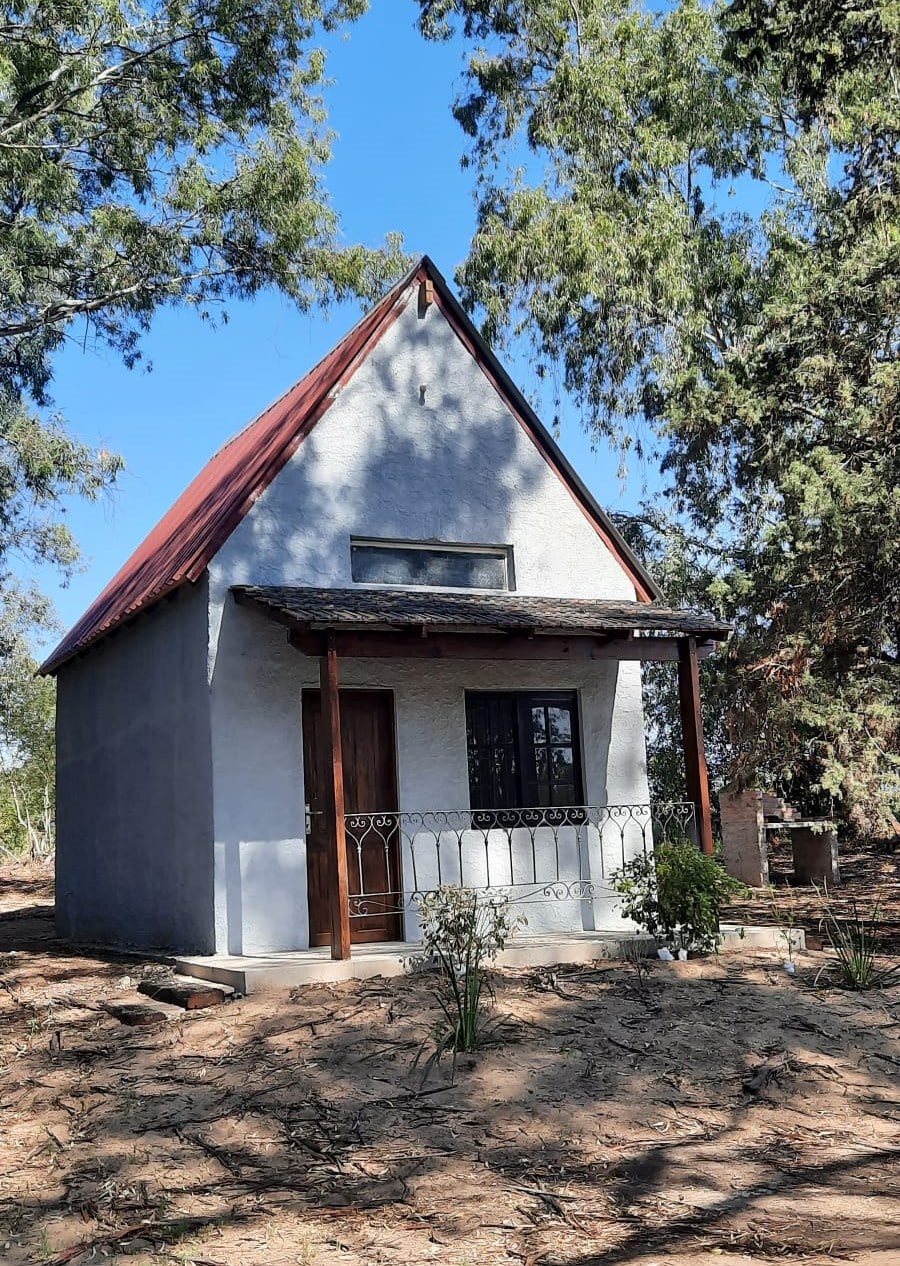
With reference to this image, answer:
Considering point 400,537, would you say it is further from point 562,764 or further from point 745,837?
point 745,837

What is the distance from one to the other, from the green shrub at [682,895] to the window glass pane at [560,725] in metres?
2.58

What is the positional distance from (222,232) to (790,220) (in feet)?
42.2

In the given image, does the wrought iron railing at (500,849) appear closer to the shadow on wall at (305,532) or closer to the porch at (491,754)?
the porch at (491,754)

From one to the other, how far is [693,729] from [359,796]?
336 centimetres

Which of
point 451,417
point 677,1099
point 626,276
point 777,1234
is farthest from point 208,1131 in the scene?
point 626,276

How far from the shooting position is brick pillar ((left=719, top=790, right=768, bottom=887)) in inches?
645

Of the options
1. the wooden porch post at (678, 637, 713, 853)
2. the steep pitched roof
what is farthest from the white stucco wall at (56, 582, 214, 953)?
the wooden porch post at (678, 637, 713, 853)

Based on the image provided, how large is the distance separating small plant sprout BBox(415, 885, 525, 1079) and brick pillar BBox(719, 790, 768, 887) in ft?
28.4

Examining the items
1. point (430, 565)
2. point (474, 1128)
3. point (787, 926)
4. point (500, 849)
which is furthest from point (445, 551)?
point (474, 1128)

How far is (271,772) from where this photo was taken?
10.7 m

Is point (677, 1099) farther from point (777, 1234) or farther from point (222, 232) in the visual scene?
point (222, 232)

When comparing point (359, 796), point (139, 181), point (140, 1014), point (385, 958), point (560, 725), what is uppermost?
point (139, 181)

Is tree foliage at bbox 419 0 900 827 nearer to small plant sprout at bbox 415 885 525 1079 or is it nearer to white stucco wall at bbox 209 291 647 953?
white stucco wall at bbox 209 291 647 953

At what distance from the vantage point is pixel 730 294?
2373 cm
